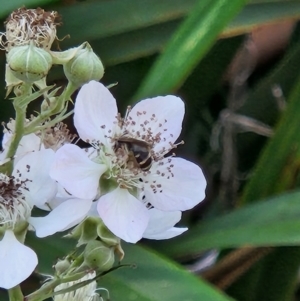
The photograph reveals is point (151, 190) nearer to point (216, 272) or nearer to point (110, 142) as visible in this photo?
point (110, 142)

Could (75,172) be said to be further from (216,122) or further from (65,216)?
(216,122)

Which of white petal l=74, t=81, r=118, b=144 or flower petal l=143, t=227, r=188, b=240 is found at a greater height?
white petal l=74, t=81, r=118, b=144

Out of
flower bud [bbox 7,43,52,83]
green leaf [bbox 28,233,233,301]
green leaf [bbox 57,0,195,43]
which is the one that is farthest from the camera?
green leaf [bbox 57,0,195,43]

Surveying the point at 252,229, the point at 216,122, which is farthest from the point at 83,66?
the point at 216,122

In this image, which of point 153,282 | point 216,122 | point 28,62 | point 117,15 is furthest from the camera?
point 216,122

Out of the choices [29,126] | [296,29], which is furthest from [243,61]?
[29,126]

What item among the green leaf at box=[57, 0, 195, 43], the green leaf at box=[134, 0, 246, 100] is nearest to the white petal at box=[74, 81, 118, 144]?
the green leaf at box=[134, 0, 246, 100]

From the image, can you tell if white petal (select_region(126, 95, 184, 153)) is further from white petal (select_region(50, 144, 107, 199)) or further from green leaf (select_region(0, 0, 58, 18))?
green leaf (select_region(0, 0, 58, 18))
